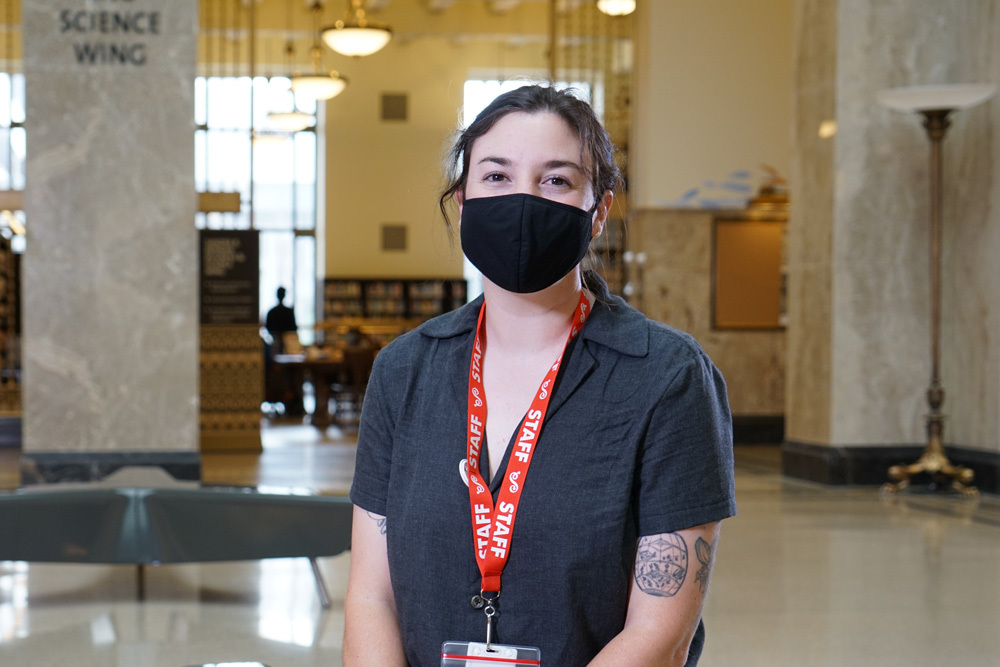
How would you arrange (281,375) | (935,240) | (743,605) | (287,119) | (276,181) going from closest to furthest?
(743,605) → (935,240) → (281,375) → (287,119) → (276,181)

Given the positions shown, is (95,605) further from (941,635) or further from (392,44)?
(392,44)

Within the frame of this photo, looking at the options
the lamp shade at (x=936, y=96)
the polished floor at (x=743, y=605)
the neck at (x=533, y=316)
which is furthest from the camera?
the lamp shade at (x=936, y=96)

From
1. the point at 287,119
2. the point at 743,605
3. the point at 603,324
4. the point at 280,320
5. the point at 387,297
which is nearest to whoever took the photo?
the point at 603,324

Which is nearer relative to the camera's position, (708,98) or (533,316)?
(533,316)

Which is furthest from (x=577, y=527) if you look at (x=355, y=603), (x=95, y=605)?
(x=95, y=605)

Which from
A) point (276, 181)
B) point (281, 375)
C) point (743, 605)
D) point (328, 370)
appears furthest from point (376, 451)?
point (276, 181)

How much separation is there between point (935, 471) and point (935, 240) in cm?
169

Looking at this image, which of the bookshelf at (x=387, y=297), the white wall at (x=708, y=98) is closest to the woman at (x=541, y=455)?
the white wall at (x=708, y=98)

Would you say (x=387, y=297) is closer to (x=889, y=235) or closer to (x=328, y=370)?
(x=328, y=370)

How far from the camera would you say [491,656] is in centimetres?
153

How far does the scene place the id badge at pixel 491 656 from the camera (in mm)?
A: 1526

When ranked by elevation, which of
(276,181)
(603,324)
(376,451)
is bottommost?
(376,451)

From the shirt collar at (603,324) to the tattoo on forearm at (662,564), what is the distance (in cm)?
26

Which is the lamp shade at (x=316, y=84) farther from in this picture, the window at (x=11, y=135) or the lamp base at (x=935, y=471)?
the window at (x=11, y=135)
